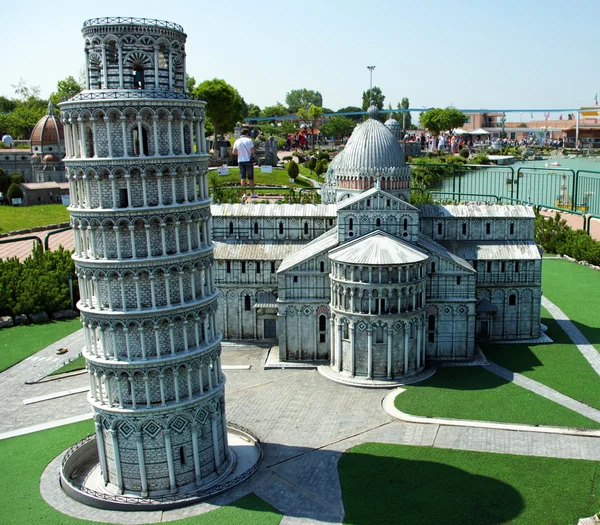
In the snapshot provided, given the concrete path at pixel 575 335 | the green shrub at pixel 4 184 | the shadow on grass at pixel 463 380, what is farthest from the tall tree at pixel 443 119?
the shadow on grass at pixel 463 380

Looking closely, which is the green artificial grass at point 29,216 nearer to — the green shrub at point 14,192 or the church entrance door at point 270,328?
the green shrub at point 14,192

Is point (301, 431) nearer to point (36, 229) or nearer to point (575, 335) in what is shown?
point (575, 335)

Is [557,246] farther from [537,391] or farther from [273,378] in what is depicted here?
[273,378]

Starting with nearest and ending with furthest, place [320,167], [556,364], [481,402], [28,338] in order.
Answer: [481,402], [556,364], [28,338], [320,167]

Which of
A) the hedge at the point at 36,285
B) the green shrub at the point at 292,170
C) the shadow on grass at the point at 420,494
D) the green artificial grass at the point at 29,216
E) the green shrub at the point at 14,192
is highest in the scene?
the green shrub at the point at 292,170

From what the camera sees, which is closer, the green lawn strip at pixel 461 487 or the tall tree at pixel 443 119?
the green lawn strip at pixel 461 487

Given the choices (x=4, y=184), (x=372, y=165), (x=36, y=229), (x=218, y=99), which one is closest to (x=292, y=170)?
(x=218, y=99)

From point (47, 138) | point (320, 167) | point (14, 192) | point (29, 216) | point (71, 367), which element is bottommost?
point (71, 367)
